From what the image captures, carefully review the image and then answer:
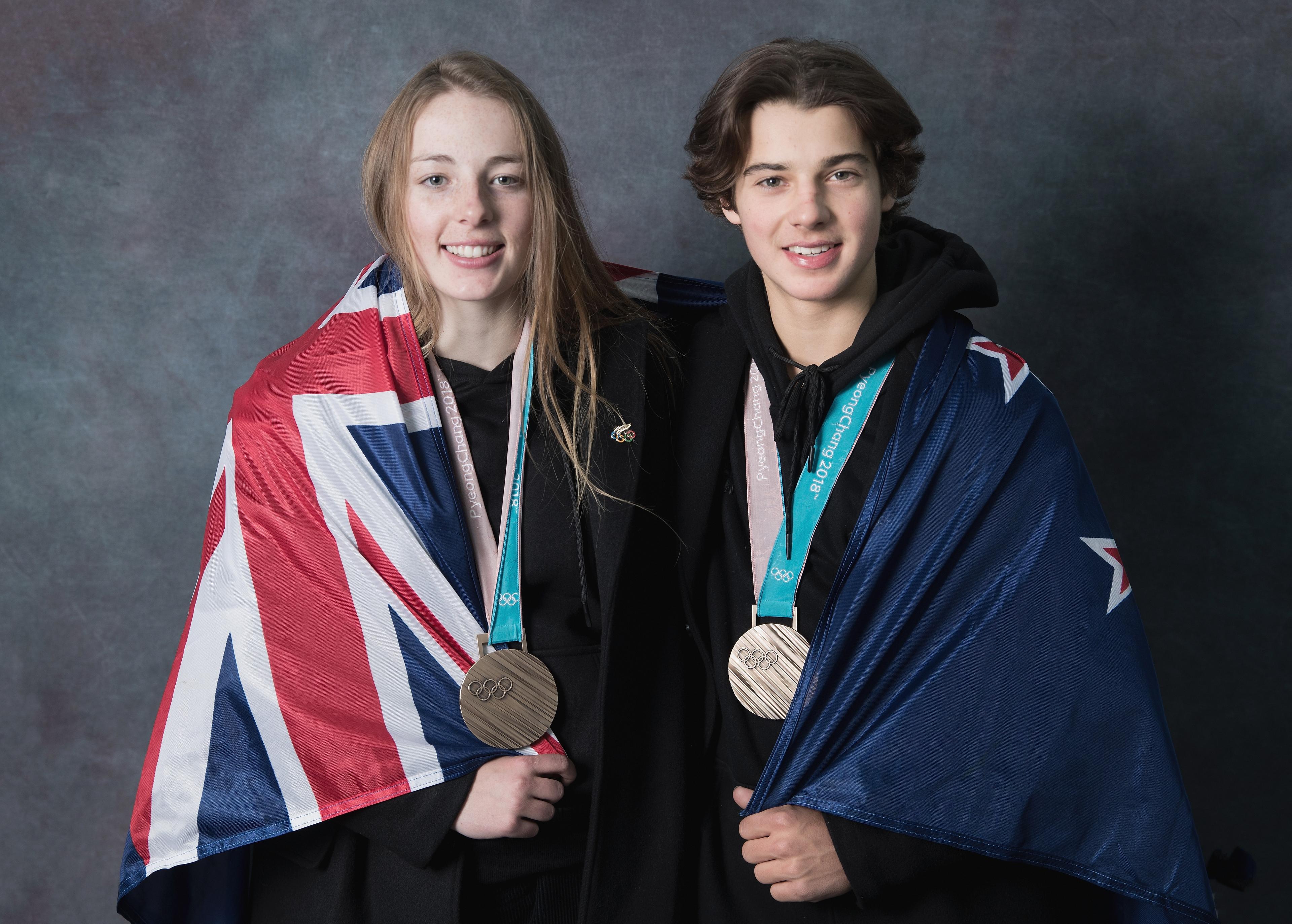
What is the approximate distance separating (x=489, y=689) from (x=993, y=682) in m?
0.90

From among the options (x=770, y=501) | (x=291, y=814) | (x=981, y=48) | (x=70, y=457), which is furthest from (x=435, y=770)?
(x=981, y=48)

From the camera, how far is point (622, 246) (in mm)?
3084

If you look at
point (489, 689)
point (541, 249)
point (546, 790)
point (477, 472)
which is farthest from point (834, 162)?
point (546, 790)

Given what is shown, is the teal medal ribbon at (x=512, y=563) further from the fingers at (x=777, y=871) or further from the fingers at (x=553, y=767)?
the fingers at (x=777, y=871)

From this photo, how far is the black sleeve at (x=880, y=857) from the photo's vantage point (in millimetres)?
1743

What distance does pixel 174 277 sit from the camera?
3.00 m

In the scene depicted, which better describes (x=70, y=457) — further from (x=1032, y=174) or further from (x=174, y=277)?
(x=1032, y=174)

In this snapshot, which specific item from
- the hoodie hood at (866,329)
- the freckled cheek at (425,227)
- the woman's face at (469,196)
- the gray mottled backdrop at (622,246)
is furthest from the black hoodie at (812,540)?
the gray mottled backdrop at (622,246)

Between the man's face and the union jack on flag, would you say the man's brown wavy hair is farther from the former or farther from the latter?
the union jack on flag

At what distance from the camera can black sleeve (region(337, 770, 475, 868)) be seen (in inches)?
74.3

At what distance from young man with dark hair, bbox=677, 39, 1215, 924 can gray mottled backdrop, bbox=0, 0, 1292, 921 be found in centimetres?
102

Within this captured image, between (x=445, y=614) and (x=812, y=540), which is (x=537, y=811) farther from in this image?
(x=812, y=540)

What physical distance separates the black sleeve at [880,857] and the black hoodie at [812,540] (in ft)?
0.04

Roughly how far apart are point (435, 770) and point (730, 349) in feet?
3.32
